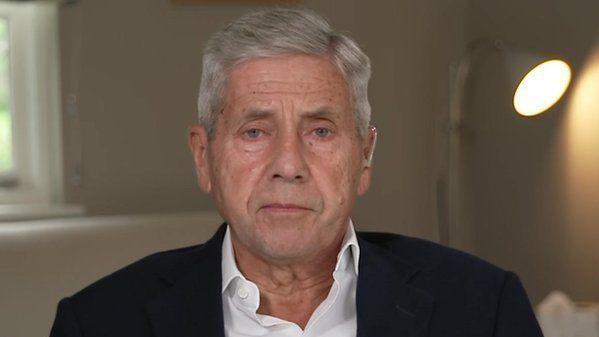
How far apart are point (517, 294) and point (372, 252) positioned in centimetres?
22

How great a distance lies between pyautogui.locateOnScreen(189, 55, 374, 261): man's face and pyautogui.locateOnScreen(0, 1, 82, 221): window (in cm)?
178

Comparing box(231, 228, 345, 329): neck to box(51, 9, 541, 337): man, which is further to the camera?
box(231, 228, 345, 329): neck

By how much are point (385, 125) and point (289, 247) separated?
2.17m

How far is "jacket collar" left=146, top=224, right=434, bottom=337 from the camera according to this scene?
1521 mm

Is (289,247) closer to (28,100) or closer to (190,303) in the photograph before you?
(190,303)

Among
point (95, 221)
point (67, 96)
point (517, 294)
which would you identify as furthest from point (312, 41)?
point (67, 96)

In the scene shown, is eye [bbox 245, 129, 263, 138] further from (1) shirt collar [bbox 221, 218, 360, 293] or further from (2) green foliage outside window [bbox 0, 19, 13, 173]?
(2) green foliage outside window [bbox 0, 19, 13, 173]

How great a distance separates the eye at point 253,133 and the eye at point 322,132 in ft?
0.25

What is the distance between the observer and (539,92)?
3254 millimetres

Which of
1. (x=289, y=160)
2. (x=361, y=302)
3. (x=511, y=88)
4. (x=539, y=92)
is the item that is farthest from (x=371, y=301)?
(x=511, y=88)

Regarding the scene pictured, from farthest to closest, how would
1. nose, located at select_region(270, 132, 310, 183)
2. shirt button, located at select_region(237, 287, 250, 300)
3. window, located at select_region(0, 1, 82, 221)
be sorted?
window, located at select_region(0, 1, 82, 221) < shirt button, located at select_region(237, 287, 250, 300) < nose, located at select_region(270, 132, 310, 183)

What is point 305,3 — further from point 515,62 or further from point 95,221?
point 95,221

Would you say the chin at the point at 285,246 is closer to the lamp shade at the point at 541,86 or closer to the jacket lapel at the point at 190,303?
the jacket lapel at the point at 190,303

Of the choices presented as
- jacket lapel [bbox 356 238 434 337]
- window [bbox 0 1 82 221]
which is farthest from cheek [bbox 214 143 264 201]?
window [bbox 0 1 82 221]
